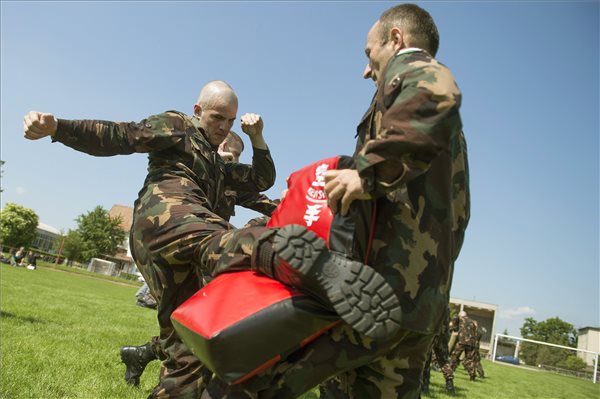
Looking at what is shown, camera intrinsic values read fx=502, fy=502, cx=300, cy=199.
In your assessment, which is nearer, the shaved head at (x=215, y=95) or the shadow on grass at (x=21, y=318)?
the shaved head at (x=215, y=95)

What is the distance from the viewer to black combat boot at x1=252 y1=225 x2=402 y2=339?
1.96 meters

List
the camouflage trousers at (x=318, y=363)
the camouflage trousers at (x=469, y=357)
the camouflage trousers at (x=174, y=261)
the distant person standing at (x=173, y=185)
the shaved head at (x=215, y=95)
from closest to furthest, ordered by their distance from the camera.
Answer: the camouflage trousers at (x=318, y=363)
the camouflage trousers at (x=174, y=261)
the distant person standing at (x=173, y=185)
the shaved head at (x=215, y=95)
the camouflage trousers at (x=469, y=357)

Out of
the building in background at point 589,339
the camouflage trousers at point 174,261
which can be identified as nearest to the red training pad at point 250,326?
the camouflage trousers at point 174,261

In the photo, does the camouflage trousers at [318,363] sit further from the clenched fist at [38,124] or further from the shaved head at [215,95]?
the shaved head at [215,95]

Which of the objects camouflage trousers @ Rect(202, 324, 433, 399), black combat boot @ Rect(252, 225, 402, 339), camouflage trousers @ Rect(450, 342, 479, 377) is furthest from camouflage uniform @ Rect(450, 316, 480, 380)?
black combat boot @ Rect(252, 225, 402, 339)

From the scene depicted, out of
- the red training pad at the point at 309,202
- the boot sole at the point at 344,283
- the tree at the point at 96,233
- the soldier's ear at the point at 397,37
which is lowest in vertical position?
the boot sole at the point at 344,283

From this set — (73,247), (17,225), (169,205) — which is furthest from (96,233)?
(169,205)

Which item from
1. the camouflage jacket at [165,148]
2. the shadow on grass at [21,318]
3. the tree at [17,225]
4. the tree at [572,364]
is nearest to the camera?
the camouflage jacket at [165,148]

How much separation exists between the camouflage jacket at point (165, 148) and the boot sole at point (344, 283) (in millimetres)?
1729

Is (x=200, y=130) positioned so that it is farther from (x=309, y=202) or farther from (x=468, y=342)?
(x=468, y=342)

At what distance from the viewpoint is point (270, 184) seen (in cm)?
470

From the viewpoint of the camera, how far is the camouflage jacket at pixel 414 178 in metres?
2.10

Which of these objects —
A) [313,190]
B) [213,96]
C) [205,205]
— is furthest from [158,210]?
[313,190]

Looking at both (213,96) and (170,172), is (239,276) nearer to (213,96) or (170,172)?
(170,172)
